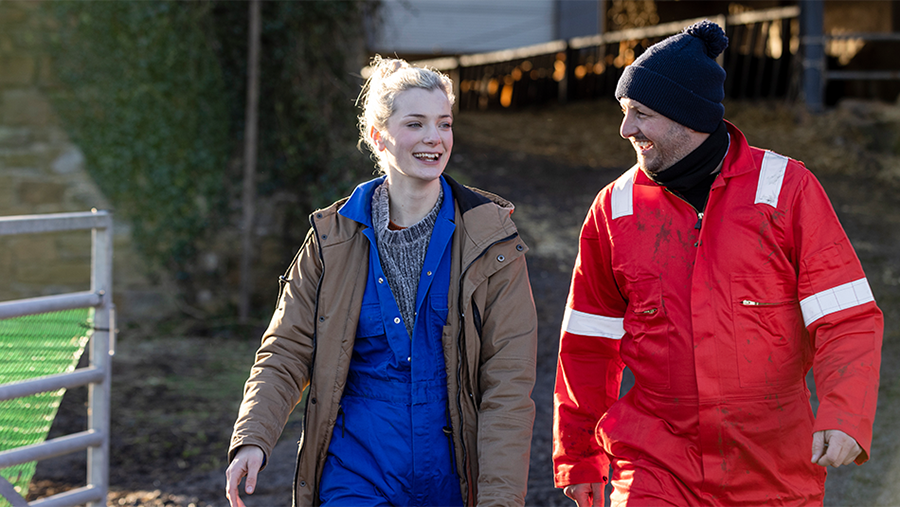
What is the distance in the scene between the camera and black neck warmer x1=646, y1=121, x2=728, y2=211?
7.98 ft

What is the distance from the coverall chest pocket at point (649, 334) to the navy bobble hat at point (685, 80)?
491mm

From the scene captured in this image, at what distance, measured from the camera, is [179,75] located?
780 centimetres

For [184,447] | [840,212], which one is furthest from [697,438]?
[840,212]

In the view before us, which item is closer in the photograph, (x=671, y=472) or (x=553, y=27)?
(x=671, y=472)

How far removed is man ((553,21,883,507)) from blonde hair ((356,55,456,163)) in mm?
561

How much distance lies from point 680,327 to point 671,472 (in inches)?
16.0

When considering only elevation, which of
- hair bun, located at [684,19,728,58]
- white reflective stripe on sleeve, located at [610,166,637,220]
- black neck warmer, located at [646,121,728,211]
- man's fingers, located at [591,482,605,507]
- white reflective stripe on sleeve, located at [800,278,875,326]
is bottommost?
man's fingers, located at [591,482,605,507]

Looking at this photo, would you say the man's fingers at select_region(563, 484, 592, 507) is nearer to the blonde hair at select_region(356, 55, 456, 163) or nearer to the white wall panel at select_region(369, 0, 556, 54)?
the blonde hair at select_region(356, 55, 456, 163)

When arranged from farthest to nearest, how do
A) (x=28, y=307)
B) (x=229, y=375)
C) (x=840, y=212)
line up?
(x=840, y=212) < (x=229, y=375) < (x=28, y=307)

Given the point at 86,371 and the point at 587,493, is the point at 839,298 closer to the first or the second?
the point at 587,493

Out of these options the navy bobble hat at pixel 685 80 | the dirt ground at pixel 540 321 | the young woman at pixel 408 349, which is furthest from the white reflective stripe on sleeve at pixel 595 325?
the dirt ground at pixel 540 321

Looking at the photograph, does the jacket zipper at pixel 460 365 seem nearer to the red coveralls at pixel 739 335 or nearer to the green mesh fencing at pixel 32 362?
the red coveralls at pixel 739 335

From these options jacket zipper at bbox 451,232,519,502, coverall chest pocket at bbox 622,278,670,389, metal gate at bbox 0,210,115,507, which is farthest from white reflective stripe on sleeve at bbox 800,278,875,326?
metal gate at bbox 0,210,115,507

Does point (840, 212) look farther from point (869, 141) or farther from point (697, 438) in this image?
point (697, 438)
